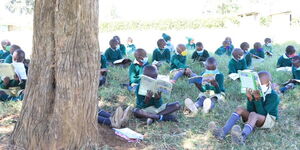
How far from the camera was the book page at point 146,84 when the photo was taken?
4672 mm

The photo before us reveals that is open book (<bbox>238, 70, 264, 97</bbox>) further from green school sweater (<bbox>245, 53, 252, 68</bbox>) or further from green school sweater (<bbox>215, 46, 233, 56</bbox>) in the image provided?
green school sweater (<bbox>215, 46, 233, 56</bbox>)

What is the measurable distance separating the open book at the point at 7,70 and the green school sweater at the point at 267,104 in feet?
13.4

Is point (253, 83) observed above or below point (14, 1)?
below

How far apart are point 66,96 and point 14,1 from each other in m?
52.7

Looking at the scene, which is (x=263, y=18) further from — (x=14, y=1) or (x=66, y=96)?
(x=14, y=1)

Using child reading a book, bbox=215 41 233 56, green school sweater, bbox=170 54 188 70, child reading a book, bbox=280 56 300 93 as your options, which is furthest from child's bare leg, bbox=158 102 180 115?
child reading a book, bbox=215 41 233 56

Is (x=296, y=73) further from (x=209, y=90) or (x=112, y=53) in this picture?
(x=112, y=53)

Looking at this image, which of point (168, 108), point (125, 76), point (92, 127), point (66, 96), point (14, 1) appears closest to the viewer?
point (66, 96)

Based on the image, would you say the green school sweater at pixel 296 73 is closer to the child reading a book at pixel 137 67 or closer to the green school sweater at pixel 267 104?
the green school sweater at pixel 267 104

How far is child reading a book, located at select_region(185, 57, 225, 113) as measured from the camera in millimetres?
5367

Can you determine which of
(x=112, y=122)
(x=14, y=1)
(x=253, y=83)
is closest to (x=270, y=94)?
(x=253, y=83)

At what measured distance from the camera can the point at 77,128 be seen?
3.79 meters

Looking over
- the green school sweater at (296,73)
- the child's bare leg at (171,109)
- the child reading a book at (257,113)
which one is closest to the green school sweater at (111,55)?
the child's bare leg at (171,109)

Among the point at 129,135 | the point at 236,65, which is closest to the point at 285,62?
the point at 236,65
